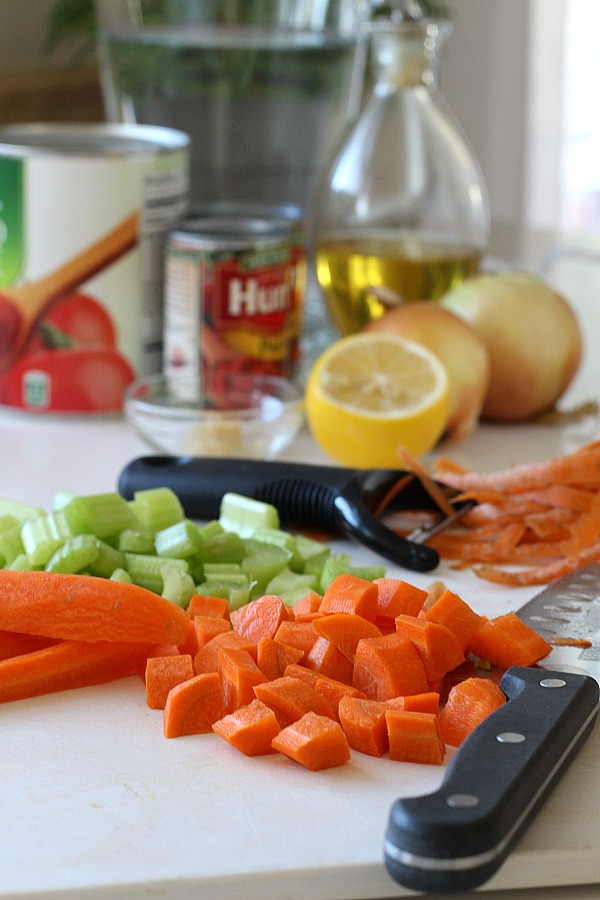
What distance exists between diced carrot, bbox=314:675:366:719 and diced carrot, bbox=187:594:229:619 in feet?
0.47

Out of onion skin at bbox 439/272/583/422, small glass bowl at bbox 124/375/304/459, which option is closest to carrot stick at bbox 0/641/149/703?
small glass bowl at bbox 124/375/304/459

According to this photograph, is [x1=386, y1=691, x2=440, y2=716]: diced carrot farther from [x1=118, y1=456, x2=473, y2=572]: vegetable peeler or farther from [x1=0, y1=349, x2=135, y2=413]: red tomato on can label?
[x1=0, y1=349, x2=135, y2=413]: red tomato on can label

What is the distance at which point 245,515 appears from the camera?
46.3 inches

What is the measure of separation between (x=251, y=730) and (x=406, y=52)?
1.26 m

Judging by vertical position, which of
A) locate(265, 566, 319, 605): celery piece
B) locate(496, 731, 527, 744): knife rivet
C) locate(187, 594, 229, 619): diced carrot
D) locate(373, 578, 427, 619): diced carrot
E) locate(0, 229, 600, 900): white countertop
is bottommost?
locate(0, 229, 600, 900): white countertop

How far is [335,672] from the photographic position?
88 cm

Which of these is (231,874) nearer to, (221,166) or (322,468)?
(322,468)

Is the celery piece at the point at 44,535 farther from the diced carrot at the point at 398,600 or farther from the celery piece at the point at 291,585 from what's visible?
the diced carrot at the point at 398,600

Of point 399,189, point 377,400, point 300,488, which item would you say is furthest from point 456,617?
point 399,189

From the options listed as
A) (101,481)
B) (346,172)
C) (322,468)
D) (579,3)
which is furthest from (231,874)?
(579,3)

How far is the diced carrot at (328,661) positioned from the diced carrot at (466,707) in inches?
3.4

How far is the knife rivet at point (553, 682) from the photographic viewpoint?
0.80m

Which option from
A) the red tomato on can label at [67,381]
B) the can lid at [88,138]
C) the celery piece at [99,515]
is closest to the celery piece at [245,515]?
the celery piece at [99,515]

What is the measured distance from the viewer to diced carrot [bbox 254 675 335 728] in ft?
2.67
